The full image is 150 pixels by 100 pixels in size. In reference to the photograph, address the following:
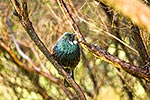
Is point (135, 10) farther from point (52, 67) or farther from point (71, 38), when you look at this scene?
point (52, 67)

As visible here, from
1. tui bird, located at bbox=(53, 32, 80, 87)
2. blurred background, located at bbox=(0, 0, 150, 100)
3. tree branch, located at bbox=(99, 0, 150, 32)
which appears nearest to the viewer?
tree branch, located at bbox=(99, 0, 150, 32)

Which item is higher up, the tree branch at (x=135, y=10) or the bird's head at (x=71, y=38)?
the tree branch at (x=135, y=10)

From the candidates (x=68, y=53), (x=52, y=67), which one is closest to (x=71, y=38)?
(x=68, y=53)

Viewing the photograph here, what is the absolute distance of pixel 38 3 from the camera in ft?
14.7

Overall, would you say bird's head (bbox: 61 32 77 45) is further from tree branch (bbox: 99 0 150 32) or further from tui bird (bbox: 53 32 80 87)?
tree branch (bbox: 99 0 150 32)

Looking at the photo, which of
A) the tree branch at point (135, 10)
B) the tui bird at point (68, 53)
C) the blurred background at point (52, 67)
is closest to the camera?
the tree branch at point (135, 10)

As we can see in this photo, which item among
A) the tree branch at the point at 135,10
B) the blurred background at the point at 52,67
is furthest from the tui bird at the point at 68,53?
the blurred background at the point at 52,67

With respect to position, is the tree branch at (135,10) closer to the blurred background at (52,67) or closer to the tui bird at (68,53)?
the tui bird at (68,53)

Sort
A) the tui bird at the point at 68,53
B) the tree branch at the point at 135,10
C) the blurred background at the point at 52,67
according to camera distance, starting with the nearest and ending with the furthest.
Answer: the tree branch at the point at 135,10
the tui bird at the point at 68,53
the blurred background at the point at 52,67

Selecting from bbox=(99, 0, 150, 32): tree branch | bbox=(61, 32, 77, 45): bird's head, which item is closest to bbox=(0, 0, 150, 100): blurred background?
bbox=(61, 32, 77, 45): bird's head

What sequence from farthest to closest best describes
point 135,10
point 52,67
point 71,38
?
point 52,67 < point 71,38 < point 135,10

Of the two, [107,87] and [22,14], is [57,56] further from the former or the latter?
[107,87]

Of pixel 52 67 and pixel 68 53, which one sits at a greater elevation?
pixel 68 53

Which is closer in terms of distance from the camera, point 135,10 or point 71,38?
point 135,10
